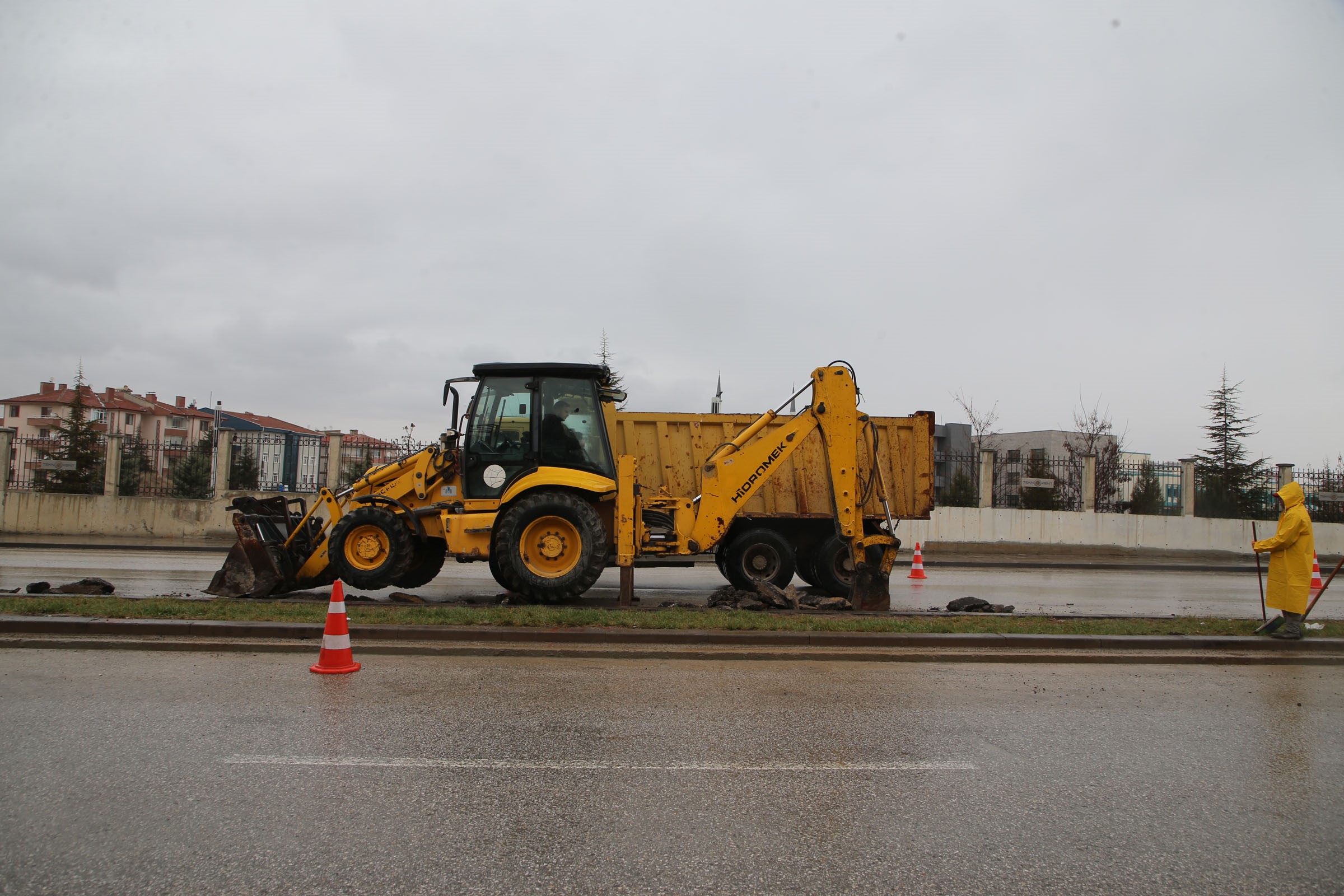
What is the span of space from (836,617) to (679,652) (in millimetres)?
2319

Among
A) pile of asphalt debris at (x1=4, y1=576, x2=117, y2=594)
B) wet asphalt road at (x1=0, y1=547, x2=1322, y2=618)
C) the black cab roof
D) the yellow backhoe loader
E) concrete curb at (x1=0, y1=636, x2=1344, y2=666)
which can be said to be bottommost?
concrete curb at (x1=0, y1=636, x2=1344, y2=666)

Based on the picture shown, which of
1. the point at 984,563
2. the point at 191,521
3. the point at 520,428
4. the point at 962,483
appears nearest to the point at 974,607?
the point at 520,428

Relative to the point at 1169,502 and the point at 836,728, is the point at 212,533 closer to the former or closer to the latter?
the point at 836,728

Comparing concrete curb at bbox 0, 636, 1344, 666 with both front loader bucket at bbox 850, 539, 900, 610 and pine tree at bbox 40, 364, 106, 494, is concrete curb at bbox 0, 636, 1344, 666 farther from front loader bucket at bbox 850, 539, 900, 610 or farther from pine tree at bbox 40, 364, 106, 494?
pine tree at bbox 40, 364, 106, 494

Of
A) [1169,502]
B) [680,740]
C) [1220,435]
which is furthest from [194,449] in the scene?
[1220,435]

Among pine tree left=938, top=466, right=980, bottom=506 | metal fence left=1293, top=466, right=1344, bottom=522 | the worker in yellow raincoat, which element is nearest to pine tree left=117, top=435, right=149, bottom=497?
pine tree left=938, top=466, right=980, bottom=506

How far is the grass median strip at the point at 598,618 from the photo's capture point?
8.37 metres

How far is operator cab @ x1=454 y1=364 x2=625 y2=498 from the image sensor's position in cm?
1047

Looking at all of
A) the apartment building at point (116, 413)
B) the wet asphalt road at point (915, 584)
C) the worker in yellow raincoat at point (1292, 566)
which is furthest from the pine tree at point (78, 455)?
the apartment building at point (116, 413)

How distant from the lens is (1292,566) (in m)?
8.78

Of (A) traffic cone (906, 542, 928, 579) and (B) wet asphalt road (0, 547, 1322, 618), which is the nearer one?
(B) wet asphalt road (0, 547, 1322, 618)

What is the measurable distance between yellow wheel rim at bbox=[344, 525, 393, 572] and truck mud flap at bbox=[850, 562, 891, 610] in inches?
218

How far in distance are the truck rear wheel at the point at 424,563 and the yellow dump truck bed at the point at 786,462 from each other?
2.65m

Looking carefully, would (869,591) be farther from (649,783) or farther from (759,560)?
(649,783)
